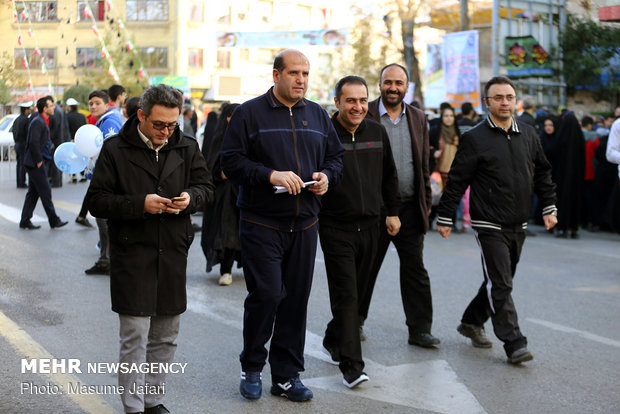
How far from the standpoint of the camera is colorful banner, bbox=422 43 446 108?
21.9 meters

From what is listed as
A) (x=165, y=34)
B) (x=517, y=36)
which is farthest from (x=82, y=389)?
(x=165, y=34)

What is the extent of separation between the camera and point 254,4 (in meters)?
69.5

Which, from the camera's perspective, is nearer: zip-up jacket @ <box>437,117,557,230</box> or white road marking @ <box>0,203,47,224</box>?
zip-up jacket @ <box>437,117,557,230</box>

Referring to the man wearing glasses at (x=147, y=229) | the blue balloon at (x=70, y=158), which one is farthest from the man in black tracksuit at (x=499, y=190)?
the blue balloon at (x=70, y=158)

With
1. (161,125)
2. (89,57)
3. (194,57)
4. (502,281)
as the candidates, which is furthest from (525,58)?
(194,57)

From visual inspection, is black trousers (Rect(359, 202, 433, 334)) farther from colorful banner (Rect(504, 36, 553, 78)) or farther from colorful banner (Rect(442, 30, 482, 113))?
colorful banner (Rect(504, 36, 553, 78))

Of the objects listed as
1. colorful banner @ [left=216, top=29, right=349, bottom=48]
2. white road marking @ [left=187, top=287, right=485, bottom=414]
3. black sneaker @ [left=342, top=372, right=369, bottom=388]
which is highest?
colorful banner @ [left=216, top=29, right=349, bottom=48]

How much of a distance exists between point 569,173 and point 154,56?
166ft

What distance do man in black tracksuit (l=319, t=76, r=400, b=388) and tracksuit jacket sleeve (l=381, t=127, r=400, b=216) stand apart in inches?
0.7

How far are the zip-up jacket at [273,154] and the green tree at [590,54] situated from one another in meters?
18.8

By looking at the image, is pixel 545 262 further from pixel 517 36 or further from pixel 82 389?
pixel 517 36

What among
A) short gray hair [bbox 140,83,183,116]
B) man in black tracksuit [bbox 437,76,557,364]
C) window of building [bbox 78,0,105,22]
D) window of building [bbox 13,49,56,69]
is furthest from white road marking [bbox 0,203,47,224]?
short gray hair [bbox 140,83,183,116]

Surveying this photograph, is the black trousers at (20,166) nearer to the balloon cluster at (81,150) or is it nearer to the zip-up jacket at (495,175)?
→ the balloon cluster at (81,150)

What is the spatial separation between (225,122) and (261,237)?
11.9ft
